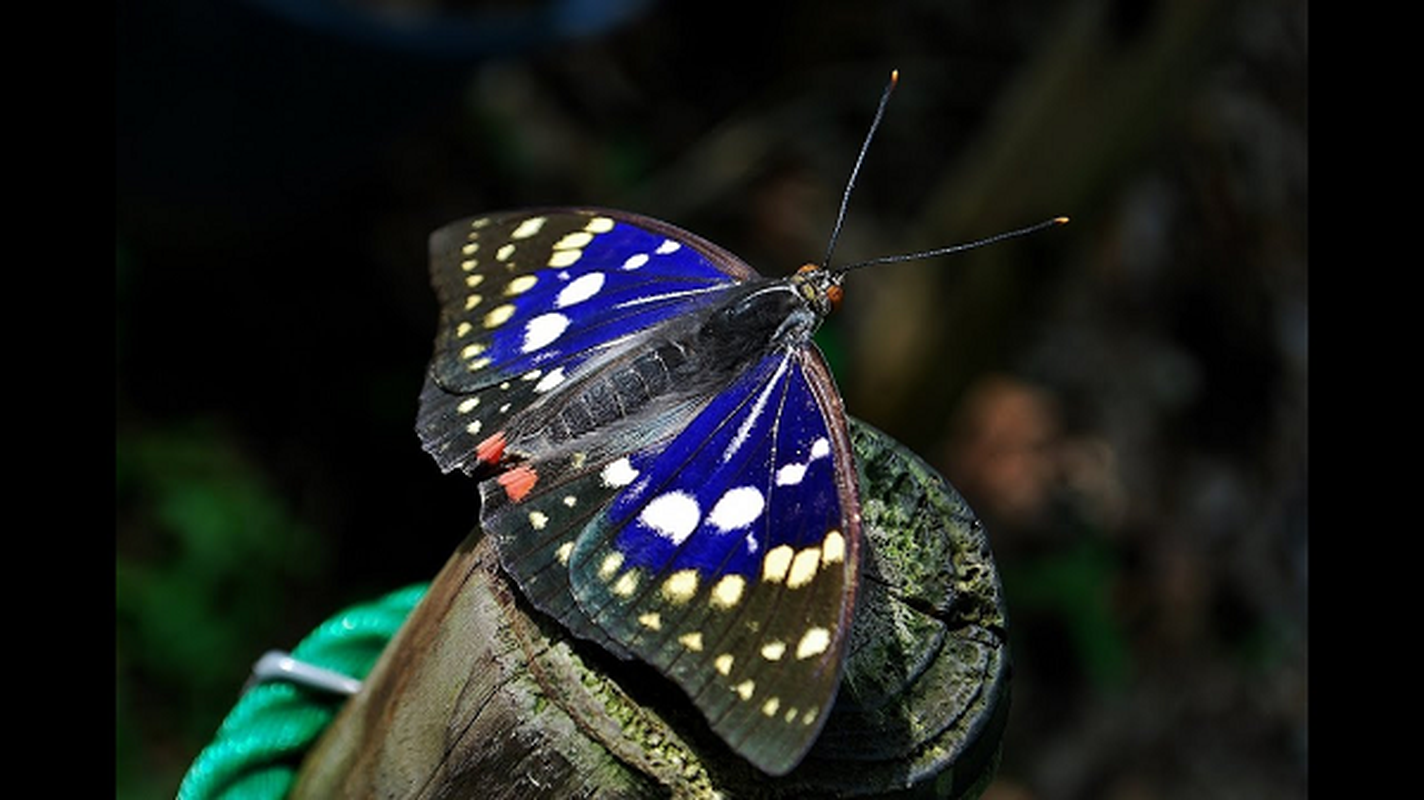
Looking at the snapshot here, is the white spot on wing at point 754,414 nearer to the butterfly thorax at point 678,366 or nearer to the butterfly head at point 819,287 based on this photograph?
the butterfly thorax at point 678,366

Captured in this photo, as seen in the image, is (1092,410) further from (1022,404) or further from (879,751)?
(879,751)

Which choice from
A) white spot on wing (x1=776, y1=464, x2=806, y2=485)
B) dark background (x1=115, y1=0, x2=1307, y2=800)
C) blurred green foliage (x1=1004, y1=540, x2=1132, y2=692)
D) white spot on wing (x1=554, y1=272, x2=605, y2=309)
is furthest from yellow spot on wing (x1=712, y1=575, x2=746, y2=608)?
blurred green foliage (x1=1004, y1=540, x2=1132, y2=692)

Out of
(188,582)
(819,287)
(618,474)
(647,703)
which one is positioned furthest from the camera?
(188,582)

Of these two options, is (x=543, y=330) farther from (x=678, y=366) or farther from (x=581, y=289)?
(x=678, y=366)

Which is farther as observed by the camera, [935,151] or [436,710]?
[935,151]

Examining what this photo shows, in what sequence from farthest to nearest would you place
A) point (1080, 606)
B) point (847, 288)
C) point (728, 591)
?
1. point (847, 288)
2. point (1080, 606)
3. point (728, 591)

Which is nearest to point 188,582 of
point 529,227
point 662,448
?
point 529,227

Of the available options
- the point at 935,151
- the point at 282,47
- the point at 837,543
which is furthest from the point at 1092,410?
the point at 837,543
